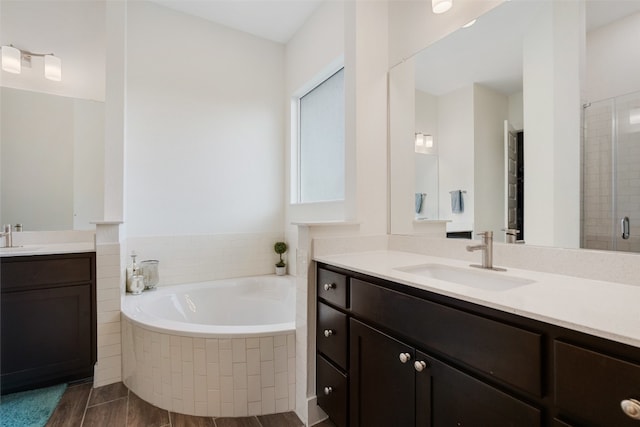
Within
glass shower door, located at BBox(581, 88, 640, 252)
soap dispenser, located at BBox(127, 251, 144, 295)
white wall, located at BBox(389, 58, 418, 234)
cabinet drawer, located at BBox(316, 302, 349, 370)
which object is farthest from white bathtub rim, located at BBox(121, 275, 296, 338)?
glass shower door, located at BBox(581, 88, 640, 252)

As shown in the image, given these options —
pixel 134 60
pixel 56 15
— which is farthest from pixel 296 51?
pixel 56 15

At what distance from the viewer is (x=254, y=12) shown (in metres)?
2.68

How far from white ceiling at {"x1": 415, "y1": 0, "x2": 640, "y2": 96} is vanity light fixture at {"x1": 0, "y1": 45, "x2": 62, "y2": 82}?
→ 8.63 feet

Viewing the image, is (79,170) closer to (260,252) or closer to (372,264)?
(260,252)

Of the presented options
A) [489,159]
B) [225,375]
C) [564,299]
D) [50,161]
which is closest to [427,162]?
[489,159]

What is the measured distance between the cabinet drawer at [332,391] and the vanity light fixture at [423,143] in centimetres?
134

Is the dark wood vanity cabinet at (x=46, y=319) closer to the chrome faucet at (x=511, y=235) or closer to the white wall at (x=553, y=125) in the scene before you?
the chrome faucet at (x=511, y=235)

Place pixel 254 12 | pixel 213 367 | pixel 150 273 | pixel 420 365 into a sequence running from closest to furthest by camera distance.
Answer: pixel 420 365, pixel 213 367, pixel 150 273, pixel 254 12

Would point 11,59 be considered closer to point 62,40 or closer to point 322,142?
point 62,40

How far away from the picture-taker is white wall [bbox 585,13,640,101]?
3.38 ft

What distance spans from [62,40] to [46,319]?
2.07 meters

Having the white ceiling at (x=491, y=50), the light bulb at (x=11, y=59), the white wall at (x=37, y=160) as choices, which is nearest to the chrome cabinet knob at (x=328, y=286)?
the white ceiling at (x=491, y=50)

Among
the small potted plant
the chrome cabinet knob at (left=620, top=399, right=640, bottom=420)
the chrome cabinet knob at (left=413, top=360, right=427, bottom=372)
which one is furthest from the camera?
the small potted plant

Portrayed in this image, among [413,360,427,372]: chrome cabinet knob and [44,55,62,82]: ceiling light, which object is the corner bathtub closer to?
[413,360,427,372]: chrome cabinet knob
